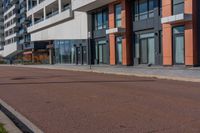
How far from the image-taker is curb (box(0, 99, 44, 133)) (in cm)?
869

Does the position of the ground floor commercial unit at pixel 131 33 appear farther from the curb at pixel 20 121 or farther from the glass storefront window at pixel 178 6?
the curb at pixel 20 121

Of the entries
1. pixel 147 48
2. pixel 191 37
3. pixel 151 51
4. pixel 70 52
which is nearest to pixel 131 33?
pixel 147 48

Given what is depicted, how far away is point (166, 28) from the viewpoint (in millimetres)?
31500

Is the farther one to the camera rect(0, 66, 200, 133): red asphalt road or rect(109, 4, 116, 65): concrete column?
rect(109, 4, 116, 65): concrete column

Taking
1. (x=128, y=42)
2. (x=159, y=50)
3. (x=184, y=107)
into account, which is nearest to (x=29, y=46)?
(x=128, y=42)

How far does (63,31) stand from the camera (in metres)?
60.9

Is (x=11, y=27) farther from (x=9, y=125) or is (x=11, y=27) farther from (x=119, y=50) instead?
(x=9, y=125)

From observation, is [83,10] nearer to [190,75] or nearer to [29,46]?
[190,75]

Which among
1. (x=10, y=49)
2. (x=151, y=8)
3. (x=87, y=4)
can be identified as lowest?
(x=10, y=49)

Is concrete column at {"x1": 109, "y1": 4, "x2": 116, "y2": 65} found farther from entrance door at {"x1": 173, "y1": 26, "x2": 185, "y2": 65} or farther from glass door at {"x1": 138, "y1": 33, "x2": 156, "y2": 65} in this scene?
entrance door at {"x1": 173, "y1": 26, "x2": 185, "y2": 65}

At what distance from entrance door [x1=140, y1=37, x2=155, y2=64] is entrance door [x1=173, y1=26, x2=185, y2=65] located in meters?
4.26

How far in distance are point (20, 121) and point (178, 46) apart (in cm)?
2236

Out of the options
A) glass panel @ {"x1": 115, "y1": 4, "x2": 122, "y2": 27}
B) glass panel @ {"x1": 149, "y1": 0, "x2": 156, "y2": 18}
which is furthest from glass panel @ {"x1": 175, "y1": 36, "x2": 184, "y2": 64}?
glass panel @ {"x1": 115, "y1": 4, "x2": 122, "y2": 27}

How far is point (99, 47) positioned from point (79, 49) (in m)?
6.69
